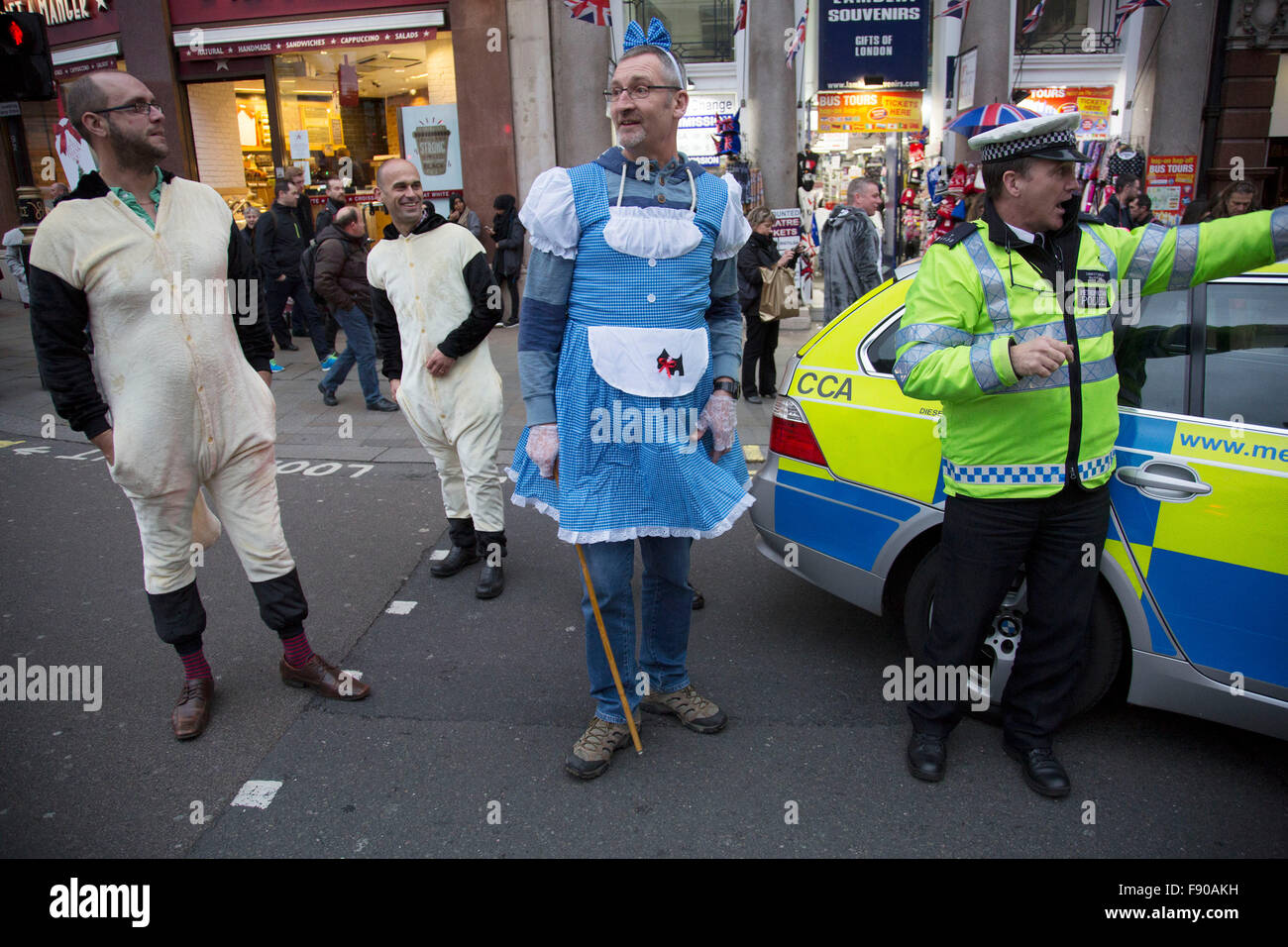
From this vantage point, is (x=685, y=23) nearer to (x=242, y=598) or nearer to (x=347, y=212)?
(x=347, y=212)

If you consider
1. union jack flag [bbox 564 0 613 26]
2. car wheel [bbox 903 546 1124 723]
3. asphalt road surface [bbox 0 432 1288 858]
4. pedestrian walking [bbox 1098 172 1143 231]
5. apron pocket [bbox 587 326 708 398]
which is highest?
union jack flag [bbox 564 0 613 26]

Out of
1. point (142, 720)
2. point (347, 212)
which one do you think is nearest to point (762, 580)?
point (142, 720)

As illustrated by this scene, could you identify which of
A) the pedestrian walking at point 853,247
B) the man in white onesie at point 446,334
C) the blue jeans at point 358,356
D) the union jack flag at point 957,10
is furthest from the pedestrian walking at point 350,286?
the union jack flag at point 957,10

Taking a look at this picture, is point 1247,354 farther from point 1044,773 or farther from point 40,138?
point 40,138

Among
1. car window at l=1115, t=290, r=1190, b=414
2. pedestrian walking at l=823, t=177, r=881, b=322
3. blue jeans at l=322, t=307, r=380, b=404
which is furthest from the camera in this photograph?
blue jeans at l=322, t=307, r=380, b=404

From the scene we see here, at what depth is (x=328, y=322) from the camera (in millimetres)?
9875

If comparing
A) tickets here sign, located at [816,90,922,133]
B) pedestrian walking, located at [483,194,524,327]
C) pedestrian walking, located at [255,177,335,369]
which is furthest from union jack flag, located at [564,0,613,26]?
pedestrian walking, located at [255,177,335,369]

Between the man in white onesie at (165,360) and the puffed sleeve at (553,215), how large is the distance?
130cm

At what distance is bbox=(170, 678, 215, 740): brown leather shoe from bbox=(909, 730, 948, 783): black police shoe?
2599mm

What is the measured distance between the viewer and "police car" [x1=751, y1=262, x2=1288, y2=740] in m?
2.74

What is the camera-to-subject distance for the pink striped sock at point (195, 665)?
356 cm

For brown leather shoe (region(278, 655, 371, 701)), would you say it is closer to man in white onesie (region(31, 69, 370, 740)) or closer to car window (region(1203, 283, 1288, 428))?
man in white onesie (region(31, 69, 370, 740))

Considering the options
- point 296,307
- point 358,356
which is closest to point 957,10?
point 358,356

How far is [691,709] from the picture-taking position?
11.1 ft
